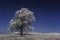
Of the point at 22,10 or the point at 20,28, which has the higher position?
the point at 22,10

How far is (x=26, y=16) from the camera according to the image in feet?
142

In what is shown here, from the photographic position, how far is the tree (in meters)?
42.6

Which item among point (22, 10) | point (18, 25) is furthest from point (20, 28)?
point (22, 10)

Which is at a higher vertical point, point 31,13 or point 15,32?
point 31,13

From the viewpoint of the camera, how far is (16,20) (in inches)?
1690

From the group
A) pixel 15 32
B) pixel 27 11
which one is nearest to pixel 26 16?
pixel 27 11

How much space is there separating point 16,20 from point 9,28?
7.13 feet

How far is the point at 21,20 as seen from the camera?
4288 cm

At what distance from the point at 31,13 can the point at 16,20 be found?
135 inches

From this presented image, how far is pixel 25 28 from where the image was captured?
43.2 meters

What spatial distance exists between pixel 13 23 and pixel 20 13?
2501 millimetres

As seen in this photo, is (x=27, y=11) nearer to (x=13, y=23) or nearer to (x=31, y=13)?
(x=31, y=13)

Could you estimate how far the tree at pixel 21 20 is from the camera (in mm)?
42562

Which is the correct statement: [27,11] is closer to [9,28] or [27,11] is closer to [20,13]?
[20,13]
